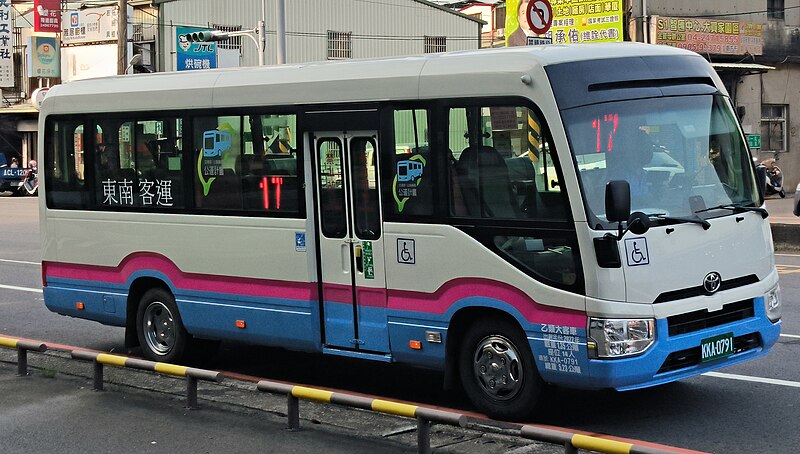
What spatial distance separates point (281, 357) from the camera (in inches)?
455

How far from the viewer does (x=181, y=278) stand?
1073 cm

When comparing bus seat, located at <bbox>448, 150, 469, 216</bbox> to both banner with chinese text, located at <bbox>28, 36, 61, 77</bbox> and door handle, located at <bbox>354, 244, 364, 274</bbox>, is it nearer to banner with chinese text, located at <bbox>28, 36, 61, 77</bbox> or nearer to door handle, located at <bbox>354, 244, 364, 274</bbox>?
door handle, located at <bbox>354, 244, 364, 274</bbox>

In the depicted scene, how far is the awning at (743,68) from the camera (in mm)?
35312

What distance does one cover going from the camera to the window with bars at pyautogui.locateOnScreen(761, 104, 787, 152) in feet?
127

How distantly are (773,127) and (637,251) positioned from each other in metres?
33.1

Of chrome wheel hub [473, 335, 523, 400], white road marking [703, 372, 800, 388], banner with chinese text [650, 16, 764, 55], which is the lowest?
white road marking [703, 372, 800, 388]

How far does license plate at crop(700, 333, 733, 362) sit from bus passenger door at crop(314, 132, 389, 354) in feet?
8.14

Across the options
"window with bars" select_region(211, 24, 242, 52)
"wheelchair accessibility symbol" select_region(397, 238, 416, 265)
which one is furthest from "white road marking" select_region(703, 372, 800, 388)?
"window with bars" select_region(211, 24, 242, 52)

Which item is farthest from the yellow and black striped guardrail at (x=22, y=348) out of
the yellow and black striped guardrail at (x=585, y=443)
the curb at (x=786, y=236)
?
the curb at (x=786, y=236)

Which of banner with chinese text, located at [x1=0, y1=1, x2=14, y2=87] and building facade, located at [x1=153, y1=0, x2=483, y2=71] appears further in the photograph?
banner with chinese text, located at [x1=0, y1=1, x2=14, y2=87]

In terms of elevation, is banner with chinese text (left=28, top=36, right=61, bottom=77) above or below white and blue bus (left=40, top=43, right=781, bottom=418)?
above

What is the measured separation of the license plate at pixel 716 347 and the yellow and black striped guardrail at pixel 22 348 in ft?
18.8

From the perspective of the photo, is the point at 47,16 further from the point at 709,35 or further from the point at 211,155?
the point at 211,155

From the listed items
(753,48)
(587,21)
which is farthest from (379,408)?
(753,48)
